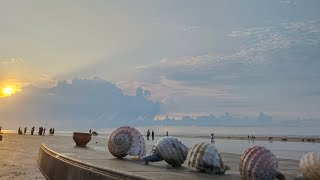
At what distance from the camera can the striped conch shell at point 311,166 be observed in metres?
5.58

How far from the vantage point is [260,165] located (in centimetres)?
616

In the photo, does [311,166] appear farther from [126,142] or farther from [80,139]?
[80,139]

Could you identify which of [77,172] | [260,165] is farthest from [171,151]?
[260,165]

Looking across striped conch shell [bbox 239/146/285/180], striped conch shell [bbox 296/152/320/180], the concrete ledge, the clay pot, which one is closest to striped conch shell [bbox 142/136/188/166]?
the concrete ledge

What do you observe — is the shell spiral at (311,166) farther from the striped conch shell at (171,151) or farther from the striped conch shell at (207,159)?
the striped conch shell at (171,151)

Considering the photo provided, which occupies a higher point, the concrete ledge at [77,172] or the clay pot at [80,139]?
the clay pot at [80,139]

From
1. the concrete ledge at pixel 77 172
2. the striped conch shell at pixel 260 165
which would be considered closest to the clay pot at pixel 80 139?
the concrete ledge at pixel 77 172

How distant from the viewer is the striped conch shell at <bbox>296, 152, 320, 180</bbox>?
5578 mm

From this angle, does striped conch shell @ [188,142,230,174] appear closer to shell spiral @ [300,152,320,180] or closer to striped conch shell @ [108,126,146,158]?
shell spiral @ [300,152,320,180]

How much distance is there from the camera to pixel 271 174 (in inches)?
243

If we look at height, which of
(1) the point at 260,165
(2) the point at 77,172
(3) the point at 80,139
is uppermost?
(3) the point at 80,139

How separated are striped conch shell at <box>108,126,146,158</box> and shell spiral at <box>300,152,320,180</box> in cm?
563

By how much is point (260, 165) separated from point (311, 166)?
789mm

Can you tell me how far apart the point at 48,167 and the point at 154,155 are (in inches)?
192
